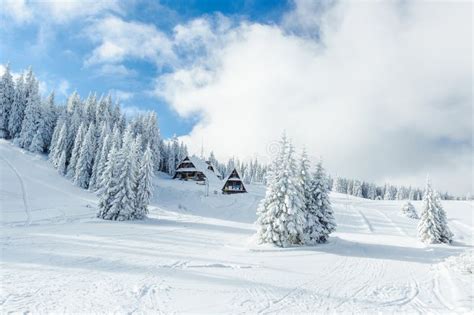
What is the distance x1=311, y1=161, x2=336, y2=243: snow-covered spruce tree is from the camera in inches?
1133

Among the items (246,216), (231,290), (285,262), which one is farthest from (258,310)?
(246,216)

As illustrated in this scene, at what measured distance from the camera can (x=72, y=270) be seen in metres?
13.5

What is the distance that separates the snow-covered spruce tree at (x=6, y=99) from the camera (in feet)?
253

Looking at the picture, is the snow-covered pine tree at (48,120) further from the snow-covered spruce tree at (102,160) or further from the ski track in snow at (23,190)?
the snow-covered spruce tree at (102,160)

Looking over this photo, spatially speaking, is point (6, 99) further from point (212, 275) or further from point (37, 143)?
point (212, 275)

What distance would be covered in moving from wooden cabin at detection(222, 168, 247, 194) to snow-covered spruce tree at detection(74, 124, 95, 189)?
2855cm

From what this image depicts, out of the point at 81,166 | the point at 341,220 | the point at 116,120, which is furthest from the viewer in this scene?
the point at 116,120

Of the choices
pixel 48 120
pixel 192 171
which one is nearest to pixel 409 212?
pixel 192 171

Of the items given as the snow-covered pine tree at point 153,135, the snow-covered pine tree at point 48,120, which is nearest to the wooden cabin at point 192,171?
the snow-covered pine tree at point 153,135

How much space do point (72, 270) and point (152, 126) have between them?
256ft

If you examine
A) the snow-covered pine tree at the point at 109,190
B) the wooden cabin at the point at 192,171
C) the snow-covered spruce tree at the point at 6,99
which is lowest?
the snow-covered pine tree at the point at 109,190

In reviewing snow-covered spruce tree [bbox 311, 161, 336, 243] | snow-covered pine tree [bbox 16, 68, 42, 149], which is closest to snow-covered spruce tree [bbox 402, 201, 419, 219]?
snow-covered spruce tree [bbox 311, 161, 336, 243]

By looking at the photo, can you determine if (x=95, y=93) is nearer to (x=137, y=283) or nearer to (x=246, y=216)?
(x=246, y=216)

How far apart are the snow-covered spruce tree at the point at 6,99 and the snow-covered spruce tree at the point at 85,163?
30886 mm
